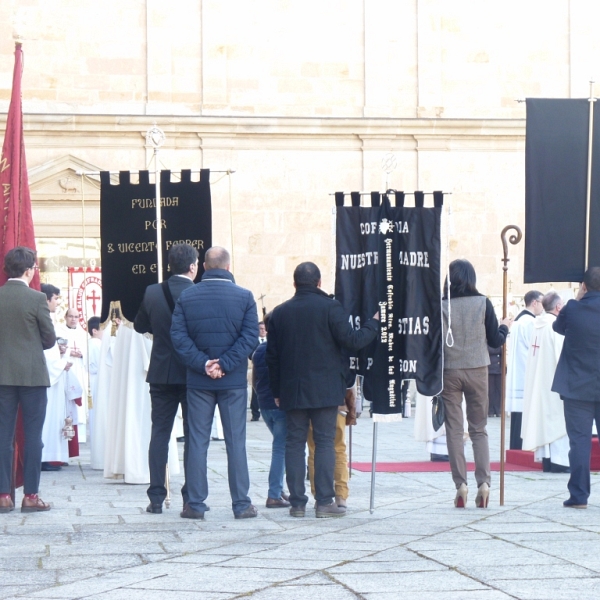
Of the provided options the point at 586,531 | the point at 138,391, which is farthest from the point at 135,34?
the point at 586,531

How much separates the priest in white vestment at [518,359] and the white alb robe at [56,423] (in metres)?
4.65

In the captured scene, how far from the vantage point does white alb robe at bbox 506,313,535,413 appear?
1329 centimetres

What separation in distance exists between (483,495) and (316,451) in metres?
1.24

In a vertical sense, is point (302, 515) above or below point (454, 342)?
below

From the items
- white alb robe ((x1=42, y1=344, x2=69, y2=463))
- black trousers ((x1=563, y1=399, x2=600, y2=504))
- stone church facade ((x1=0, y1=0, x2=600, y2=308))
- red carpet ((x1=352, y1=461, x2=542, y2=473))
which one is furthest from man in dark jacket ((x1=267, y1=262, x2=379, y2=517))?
stone church facade ((x1=0, y1=0, x2=600, y2=308))

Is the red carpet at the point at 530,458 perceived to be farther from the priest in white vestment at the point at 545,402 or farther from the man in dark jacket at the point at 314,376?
the man in dark jacket at the point at 314,376

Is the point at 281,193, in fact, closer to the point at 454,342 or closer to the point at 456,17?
the point at 456,17

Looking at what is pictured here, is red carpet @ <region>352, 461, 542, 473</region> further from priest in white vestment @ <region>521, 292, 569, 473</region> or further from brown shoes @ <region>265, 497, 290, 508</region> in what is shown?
brown shoes @ <region>265, 497, 290, 508</region>

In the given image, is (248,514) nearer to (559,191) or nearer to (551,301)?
(559,191)

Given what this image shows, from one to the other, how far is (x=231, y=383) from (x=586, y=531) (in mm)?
2379

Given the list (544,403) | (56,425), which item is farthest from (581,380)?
(56,425)

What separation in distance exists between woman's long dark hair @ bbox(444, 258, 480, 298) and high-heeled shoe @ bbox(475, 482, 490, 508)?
4.31ft

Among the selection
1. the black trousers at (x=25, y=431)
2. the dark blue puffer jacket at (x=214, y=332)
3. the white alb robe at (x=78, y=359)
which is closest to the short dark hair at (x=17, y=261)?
the black trousers at (x=25, y=431)

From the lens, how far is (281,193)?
72.9 feet
